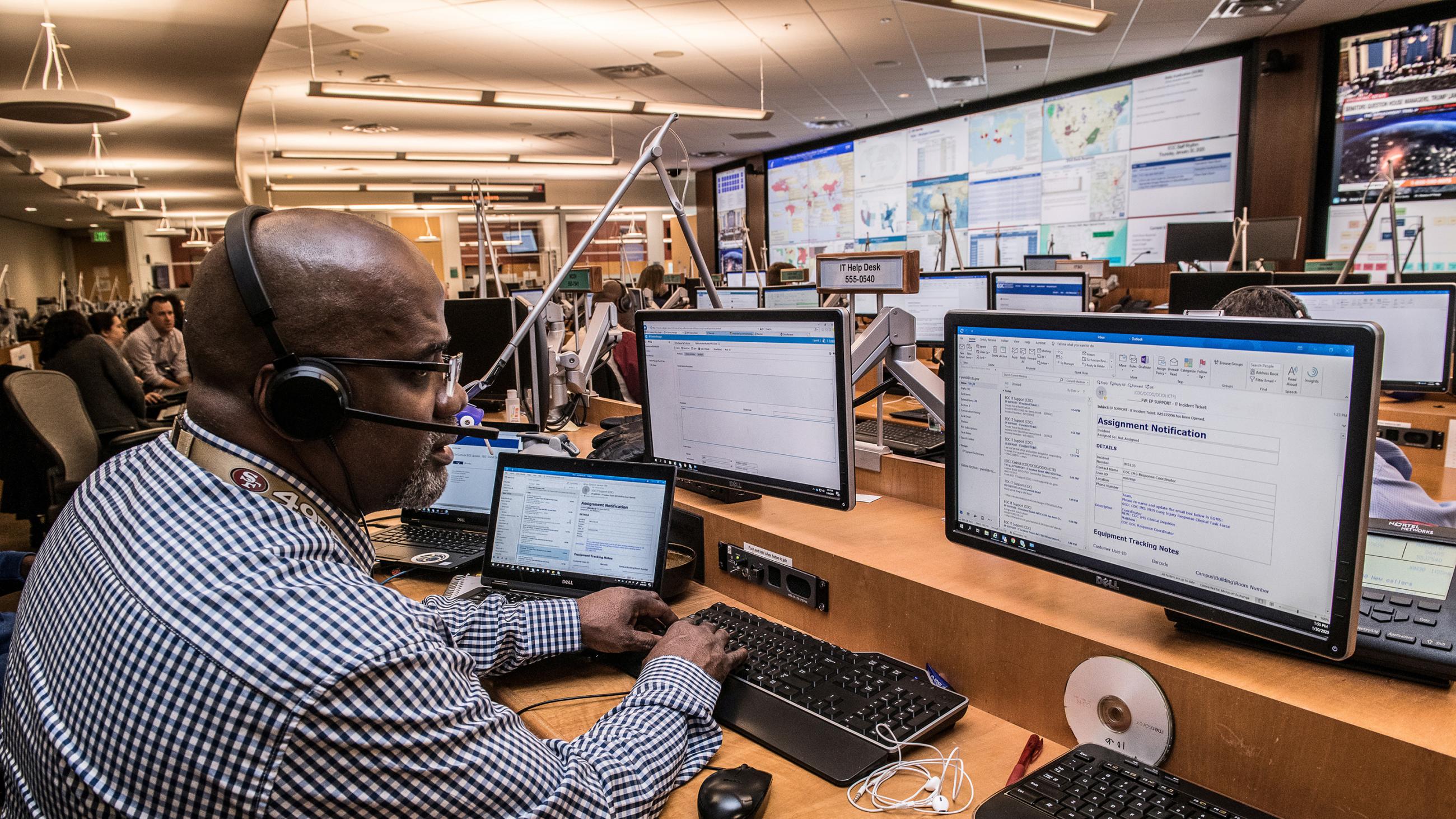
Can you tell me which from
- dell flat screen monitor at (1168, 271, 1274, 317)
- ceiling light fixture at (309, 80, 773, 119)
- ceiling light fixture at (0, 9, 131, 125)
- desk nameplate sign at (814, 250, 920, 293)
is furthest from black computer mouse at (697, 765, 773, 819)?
ceiling light fixture at (0, 9, 131, 125)

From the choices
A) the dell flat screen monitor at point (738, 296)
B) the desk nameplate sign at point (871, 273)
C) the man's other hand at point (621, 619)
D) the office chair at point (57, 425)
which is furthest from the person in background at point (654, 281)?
the man's other hand at point (621, 619)

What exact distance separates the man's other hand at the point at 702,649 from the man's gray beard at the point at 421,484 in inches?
14.5

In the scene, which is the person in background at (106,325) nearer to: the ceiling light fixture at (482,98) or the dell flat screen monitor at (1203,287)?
the ceiling light fixture at (482,98)

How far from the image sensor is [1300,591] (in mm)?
846

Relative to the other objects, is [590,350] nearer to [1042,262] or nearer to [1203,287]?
[1203,287]

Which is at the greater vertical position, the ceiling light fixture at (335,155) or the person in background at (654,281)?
the ceiling light fixture at (335,155)

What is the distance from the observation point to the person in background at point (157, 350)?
6.84 metres

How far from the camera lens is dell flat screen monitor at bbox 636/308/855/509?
1.42 meters

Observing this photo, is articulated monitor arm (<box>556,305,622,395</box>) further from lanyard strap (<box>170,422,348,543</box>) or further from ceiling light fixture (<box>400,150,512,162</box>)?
ceiling light fixture (<box>400,150,512,162</box>)

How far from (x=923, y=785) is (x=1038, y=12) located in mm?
4279

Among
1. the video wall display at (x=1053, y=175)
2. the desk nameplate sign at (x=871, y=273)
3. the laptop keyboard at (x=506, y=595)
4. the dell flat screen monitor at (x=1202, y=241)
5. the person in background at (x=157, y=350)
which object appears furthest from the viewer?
the video wall display at (x=1053, y=175)

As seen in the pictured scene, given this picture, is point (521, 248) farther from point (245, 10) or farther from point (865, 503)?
point (865, 503)

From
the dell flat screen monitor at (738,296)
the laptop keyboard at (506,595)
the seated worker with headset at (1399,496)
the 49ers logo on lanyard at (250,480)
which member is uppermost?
the dell flat screen monitor at (738,296)

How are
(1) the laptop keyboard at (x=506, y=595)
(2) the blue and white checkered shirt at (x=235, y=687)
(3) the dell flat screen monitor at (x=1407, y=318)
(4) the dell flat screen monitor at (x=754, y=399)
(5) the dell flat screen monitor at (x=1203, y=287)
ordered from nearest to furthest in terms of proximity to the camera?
(2) the blue and white checkered shirt at (x=235, y=687) < (4) the dell flat screen monitor at (x=754, y=399) < (1) the laptop keyboard at (x=506, y=595) < (3) the dell flat screen monitor at (x=1407, y=318) < (5) the dell flat screen monitor at (x=1203, y=287)
